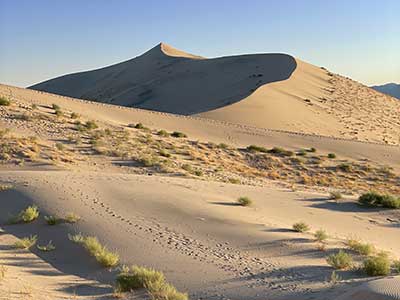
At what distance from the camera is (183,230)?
11.3 meters

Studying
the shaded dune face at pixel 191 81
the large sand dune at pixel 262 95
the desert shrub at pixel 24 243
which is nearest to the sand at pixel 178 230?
the desert shrub at pixel 24 243

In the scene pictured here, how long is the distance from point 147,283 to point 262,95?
176ft

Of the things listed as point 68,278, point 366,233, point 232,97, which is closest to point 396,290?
point 68,278

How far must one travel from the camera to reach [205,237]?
Result: 1085cm

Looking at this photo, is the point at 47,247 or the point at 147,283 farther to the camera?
the point at 47,247

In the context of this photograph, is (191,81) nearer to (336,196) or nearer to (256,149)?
(256,149)

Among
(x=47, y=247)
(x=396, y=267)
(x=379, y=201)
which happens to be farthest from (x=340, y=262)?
(x=379, y=201)

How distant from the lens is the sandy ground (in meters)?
8.00

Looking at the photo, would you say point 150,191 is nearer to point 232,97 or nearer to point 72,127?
point 72,127

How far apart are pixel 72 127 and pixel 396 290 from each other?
2294 cm

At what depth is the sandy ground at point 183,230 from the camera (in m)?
8.00

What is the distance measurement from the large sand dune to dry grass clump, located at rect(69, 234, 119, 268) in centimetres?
3914

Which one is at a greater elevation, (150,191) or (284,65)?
(284,65)

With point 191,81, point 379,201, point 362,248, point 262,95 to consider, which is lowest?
point 362,248
